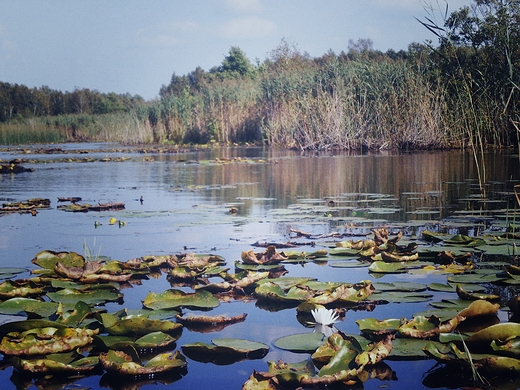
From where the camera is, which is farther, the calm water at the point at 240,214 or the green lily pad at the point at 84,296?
the green lily pad at the point at 84,296

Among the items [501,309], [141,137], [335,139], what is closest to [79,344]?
[501,309]

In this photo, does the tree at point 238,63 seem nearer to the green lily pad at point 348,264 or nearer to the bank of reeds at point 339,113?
the bank of reeds at point 339,113

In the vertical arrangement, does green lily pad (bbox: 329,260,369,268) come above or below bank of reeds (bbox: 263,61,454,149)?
below

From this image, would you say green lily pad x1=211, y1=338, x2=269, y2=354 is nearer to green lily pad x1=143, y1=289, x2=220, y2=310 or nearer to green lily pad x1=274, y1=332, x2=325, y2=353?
green lily pad x1=274, y1=332, x2=325, y2=353

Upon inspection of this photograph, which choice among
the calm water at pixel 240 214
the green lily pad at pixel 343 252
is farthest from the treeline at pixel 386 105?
the green lily pad at pixel 343 252

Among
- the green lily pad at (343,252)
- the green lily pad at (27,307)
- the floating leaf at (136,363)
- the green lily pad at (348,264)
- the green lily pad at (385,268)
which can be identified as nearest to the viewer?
the floating leaf at (136,363)

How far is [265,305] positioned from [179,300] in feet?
1.28

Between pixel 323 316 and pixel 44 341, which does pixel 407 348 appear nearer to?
pixel 323 316

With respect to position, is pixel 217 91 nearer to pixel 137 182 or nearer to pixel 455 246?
pixel 137 182

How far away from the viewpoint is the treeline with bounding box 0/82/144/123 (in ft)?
155

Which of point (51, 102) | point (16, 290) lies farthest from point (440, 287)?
point (51, 102)

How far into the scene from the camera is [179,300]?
2.79m

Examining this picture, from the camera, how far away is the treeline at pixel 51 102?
47.4 meters

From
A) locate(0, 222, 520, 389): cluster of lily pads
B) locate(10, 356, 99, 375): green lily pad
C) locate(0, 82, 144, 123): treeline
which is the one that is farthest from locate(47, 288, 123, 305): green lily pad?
locate(0, 82, 144, 123): treeline
